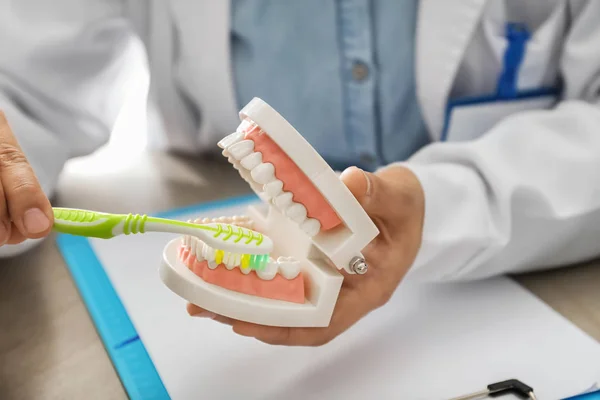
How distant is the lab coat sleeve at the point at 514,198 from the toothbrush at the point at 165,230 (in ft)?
0.56

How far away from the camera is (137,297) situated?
0.52m

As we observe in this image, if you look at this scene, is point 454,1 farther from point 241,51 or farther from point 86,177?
point 86,177

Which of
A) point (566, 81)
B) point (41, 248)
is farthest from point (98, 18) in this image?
point (566, 81)

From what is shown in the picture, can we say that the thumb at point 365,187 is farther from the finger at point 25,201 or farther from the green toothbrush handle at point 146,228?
the finger at point 25,201

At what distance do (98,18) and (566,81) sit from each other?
1.67ft

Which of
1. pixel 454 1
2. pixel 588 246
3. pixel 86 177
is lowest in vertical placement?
pixel 86 177

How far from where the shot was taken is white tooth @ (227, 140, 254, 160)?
1.21 ft

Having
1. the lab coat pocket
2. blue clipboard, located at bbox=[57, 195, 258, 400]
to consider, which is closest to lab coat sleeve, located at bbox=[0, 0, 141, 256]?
blue clipboard, located at bbox=[57, 195, 258, 400]

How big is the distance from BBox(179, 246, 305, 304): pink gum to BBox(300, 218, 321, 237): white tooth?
4 cm

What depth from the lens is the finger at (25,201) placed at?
1.09 feet

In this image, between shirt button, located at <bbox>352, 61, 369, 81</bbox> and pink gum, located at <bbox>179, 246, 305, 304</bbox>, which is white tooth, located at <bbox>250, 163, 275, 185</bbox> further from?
shirt button, located at <bbox>352, 61, 369, 81</bbox>

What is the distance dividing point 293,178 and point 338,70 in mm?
357

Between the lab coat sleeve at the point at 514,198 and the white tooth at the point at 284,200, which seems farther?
the lab coat sleeve at the point at 514,198

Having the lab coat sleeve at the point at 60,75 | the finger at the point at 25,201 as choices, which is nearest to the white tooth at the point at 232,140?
the finger at the point at 25,201
